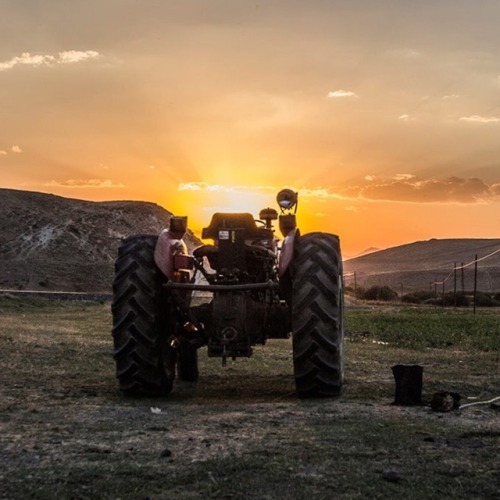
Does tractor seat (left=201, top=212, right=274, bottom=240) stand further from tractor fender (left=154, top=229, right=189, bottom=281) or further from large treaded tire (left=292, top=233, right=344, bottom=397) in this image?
large treaded tire (left=292, top=233, right=344, bottom=397)

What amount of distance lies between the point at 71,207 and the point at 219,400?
10898 cm

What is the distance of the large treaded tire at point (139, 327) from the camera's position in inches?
405

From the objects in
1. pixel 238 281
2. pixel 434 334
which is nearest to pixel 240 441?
pixel 238 281

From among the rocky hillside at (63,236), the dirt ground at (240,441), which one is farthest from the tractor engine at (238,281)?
the rocky hillside at (63,236)

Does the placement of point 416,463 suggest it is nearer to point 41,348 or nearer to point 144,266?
point 144,266

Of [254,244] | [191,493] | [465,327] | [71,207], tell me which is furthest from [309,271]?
[71,207]

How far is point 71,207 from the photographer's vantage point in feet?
381

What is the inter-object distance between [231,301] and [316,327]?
1180 mm

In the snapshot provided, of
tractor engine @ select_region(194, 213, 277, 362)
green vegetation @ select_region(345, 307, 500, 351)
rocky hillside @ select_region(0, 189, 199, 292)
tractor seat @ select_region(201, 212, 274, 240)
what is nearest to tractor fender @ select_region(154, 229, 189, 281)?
tractor engine @ select_region(194, 213, 277, 362)

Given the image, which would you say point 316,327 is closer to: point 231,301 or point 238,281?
point 231,301

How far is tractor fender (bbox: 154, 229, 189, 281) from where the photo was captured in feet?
34.9

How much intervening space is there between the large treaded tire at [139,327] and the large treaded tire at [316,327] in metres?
1.76

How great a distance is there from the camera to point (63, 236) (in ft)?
335

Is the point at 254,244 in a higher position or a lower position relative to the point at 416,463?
higher
